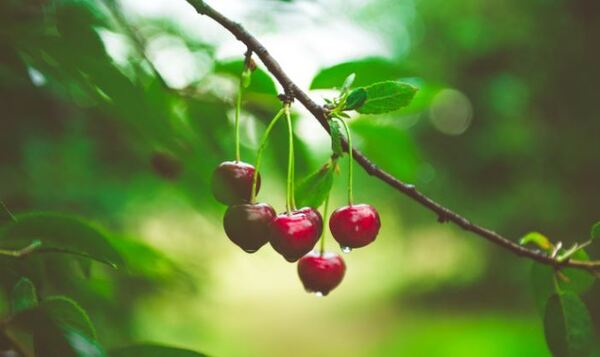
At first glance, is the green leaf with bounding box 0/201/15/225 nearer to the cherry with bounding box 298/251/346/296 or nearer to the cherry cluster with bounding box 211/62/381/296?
the cherry cluster with bounding box 211/62/381/296

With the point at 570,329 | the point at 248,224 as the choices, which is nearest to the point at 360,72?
the point at 248,224

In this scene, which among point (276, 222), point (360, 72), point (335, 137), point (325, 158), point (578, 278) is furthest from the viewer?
point (325, 158)

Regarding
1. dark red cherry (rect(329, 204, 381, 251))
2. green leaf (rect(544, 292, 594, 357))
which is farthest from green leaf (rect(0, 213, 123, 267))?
green leaf (rect(544, 292, 594, 357))

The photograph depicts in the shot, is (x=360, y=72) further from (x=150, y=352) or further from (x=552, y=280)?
(x=150, y=352)

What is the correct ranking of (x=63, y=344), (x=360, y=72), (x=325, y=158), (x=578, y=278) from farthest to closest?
(x=325, y=158) < (x=360, y=72) < (x=578, y=278) < (x=63, y=344)

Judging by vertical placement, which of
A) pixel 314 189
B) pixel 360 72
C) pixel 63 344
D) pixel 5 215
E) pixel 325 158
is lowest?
pixel 63 344

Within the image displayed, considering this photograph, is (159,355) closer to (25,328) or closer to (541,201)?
(25,328)

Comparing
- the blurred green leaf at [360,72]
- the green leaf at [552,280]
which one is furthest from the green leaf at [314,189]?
the green leaf at [552,280]

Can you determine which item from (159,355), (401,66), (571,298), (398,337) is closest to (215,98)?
(401,66)
